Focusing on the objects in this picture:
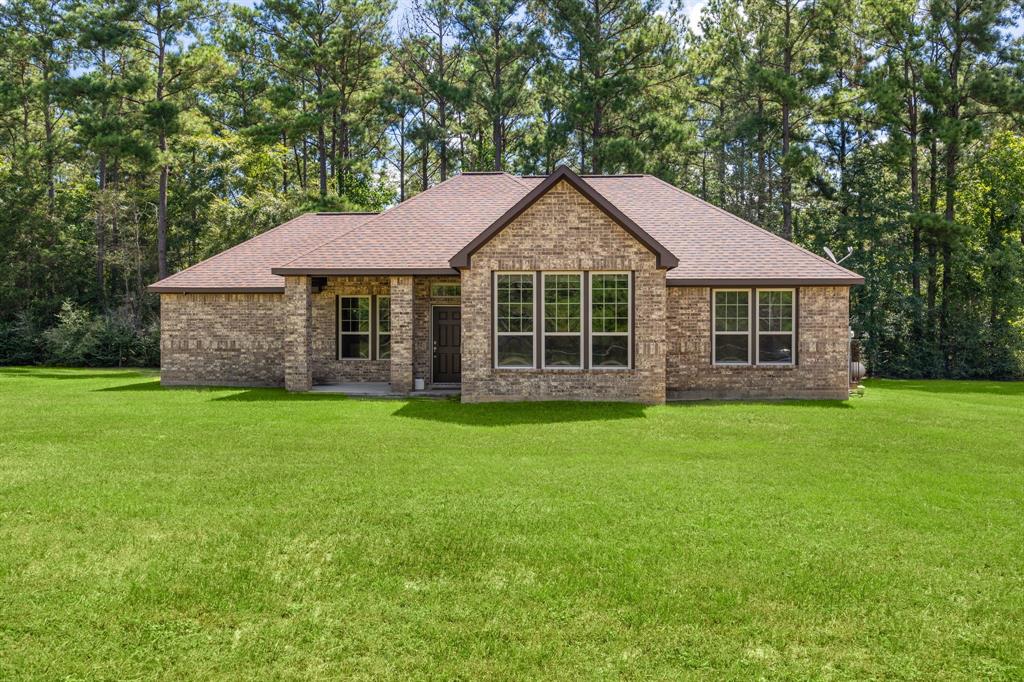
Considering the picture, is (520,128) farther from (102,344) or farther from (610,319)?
(610,319)

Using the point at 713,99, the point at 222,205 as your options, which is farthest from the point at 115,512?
the point at 713,99

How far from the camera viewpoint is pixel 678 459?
890 centimetres

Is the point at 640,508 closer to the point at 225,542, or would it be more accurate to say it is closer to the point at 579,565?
the point at 579,565

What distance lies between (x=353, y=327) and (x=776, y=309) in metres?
11.0

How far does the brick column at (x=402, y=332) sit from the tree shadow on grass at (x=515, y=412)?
4.94ft

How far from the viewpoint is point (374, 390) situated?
54.1ft

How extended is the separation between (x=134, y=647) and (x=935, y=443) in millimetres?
10877

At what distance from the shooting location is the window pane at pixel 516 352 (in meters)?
14.5

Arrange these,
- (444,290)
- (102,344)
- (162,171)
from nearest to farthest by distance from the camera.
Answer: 1. (444,290)
2. (102,344)
3. (162,171)

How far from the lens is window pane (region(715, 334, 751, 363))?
16.1m

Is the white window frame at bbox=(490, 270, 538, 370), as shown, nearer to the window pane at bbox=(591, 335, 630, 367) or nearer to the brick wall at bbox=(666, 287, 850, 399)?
the window pane at bbox=(591, 335, 630, 367)

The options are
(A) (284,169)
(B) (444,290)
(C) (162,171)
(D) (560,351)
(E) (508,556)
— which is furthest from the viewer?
(A) (284,169)

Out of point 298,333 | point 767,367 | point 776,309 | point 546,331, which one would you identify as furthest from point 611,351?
point 298,333

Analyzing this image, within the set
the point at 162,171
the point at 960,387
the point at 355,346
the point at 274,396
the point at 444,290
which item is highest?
the point at 162,171
